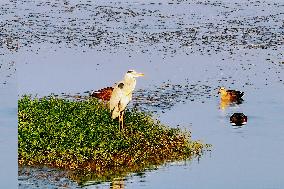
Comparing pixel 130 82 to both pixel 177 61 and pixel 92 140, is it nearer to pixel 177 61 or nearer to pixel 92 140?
pixel 92 140

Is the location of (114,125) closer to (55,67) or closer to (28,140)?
(28,140)

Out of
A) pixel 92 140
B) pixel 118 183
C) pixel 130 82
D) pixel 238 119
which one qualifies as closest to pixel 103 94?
pixel 238 119

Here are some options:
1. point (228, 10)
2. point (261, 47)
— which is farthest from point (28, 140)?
point (228, 10)

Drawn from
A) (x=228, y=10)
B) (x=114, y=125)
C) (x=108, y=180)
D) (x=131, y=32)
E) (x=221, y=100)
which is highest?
(x=228, y=10)

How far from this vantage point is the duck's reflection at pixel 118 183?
16.3 metres

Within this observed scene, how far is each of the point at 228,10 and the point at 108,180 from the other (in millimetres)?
33136

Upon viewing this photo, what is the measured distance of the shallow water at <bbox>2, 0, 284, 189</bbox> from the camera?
19.8 m

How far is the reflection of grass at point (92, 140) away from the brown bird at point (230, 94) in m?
4.70

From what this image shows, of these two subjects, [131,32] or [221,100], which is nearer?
[221,100]

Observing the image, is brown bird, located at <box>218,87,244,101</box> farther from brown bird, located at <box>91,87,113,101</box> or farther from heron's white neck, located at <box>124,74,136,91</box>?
heron's white neck, located at <box>124,74,136,91</box>

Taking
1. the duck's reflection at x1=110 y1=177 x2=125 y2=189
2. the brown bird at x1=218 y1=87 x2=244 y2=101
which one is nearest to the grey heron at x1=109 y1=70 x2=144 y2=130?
the duck's reflection at x1=110 y1=177 x2=125 y2=189

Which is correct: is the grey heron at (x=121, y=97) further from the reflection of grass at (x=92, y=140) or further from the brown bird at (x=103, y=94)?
the brown bird at (x=103, y=94)

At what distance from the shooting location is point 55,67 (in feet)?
98.7

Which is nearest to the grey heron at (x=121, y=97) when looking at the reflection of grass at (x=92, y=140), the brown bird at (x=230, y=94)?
the reflection of grass at (x=92, y=140)
